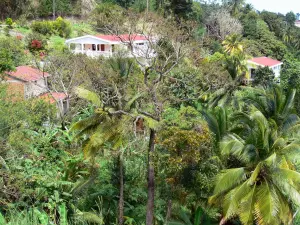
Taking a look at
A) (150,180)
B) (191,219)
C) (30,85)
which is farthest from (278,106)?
(30,85)

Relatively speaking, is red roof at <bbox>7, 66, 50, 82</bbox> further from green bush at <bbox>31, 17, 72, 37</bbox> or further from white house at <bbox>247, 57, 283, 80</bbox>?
white house at <bbox>247, 57, 283, 80</bbox>

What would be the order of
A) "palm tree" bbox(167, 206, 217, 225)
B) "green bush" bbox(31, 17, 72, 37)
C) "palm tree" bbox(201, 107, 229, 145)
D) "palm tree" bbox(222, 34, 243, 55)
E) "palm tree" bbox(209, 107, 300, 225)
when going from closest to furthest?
"palm tree" bbox(209, 107, 300, 225) → "palm tree" bbox(167, 206, 217, 225) → "palm tree" bbox(201, 107, 229, 145) → "palm tree" bbox(222, 34, 243, 55) → "green bush" bbox(31, 17, 72, 37)

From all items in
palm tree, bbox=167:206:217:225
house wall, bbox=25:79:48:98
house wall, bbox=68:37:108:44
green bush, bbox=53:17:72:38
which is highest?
green bush, bbox=53:17:72:38

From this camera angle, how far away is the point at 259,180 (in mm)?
14359

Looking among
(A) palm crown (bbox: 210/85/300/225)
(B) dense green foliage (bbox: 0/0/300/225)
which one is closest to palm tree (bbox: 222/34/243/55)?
(B) dense green foliage (bbox: 0/0/300/225)

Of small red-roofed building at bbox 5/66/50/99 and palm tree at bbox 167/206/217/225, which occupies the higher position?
small red-roofed building at bbox 5/66/50/99

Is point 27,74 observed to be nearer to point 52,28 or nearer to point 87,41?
point 87,41

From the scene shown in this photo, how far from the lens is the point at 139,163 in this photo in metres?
19.1

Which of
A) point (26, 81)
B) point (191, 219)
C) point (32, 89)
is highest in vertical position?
point (26, 81)

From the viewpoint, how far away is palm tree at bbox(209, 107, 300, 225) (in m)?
13.2

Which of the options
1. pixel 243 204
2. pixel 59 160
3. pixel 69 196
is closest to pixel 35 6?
pixel 59 160

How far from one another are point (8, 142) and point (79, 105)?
1161 centimetres

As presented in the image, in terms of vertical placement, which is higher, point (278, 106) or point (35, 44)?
point (35, 44)

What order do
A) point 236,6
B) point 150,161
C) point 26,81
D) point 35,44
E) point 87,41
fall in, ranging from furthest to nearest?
point 236,6 → point 87,41 → point 35,44 → point 26,81 → point 150,161
